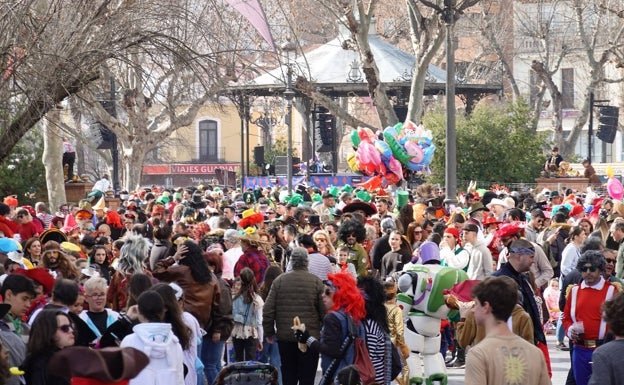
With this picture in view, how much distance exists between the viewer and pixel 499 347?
20.5 feet

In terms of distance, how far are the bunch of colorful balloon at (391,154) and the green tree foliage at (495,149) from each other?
30.1 ft

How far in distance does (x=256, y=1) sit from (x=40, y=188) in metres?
16.5

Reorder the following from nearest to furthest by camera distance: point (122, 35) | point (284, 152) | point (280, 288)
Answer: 1. point (280, 288)
2. point (122, 35)
3. point (284, 152)

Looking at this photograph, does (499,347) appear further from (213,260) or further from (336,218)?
(336,218)

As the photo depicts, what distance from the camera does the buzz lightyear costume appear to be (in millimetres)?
10852

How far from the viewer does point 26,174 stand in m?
29.3

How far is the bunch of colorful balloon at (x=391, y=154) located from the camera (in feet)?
78.8

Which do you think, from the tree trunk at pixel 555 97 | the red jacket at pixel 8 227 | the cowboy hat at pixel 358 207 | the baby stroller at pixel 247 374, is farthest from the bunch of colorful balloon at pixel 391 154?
the tree trunk at pixel 555 97

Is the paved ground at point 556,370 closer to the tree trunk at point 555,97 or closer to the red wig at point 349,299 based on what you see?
the red wig at point 349,299

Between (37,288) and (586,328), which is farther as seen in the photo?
(586,328)

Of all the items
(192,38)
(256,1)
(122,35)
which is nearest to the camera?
(122,35)

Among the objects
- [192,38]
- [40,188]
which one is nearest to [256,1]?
[192,38]

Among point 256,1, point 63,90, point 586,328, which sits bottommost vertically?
point 586,328

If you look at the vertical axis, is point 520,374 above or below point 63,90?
below
